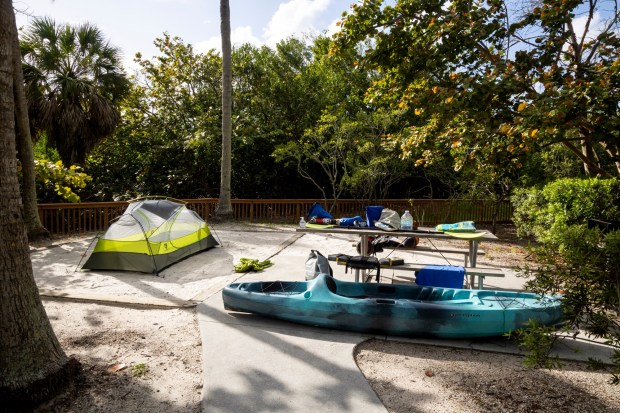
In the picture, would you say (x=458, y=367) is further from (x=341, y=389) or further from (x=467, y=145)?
(x=467, y=145)

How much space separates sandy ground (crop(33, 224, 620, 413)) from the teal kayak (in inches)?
8.3

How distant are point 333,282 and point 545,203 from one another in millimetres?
6604

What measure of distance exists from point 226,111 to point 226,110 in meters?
0.03

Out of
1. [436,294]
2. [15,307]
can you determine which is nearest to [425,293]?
[436,294]

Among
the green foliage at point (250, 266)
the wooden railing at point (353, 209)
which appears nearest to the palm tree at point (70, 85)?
the wooden railing at point (353, 209)

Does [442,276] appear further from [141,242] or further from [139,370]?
[141,242]

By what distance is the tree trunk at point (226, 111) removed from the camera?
496 inches

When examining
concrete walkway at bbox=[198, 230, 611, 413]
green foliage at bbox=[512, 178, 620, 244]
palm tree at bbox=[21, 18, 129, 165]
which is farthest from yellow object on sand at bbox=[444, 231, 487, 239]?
palm tree at bbox=[21, 18, 129, 165]

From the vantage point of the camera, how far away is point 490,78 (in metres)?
6.26

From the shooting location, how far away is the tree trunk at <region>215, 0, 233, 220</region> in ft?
41.4

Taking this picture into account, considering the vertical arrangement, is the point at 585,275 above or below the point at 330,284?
above

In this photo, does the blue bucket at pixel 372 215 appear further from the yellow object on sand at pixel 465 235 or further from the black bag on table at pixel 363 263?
the black bag on table at pixel 363 263

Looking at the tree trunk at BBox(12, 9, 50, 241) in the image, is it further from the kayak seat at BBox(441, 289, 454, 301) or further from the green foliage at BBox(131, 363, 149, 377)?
the kayak seat at BBox(441, 289, 454, 301)

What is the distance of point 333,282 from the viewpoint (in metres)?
4.52
